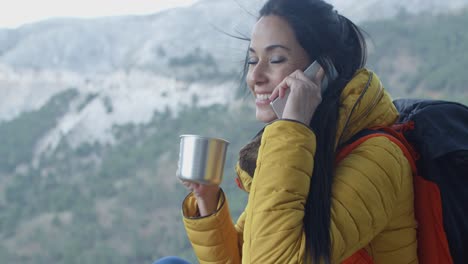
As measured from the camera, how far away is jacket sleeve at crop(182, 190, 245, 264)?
1.11 metres

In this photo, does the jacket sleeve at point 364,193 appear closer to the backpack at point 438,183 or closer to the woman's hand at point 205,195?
the backpack at point 438,183

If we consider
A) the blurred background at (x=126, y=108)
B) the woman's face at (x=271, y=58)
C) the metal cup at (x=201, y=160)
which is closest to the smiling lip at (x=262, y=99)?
the woman's face at (x=271, y=58)

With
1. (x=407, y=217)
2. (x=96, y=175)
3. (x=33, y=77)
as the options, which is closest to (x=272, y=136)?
(x=407, y=217)

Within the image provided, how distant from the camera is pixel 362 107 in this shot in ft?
3.06

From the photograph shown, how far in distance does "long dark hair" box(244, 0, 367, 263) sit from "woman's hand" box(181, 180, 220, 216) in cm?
27

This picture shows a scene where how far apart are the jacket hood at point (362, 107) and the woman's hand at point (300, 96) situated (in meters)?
0.05

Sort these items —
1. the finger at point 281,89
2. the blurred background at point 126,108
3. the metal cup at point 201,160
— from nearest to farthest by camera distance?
the finger at point 281,89 < the metal cup at point 201,160 < the blurred background at point 126,108

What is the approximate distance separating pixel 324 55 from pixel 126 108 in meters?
7.73

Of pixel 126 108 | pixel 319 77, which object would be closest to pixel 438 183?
pixel 319 77

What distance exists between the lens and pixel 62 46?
393 inches

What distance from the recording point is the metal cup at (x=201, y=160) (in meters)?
1.06

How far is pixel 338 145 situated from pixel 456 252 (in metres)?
0.25

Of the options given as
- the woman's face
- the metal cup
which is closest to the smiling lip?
the woman's face

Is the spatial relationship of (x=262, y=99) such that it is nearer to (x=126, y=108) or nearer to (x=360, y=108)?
(x=360, y=108)
